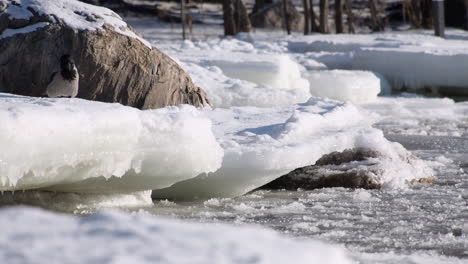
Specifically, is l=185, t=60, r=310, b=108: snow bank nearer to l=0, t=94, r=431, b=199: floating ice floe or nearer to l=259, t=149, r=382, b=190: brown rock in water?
l=0, t=94, r=431, b=199: floating ice floe

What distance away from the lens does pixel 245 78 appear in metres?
12.7

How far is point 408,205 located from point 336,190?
0.74 meters

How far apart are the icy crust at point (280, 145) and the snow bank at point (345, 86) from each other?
479cm

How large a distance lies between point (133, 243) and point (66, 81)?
16.5ft

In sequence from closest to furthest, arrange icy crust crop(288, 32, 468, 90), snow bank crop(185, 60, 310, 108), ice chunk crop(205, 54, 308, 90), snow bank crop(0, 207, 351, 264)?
snow bank crop(0, 207, 351, 264), snow bank crop(185, 60, 310, 108), ice chunk crop(205, 54, 308, 90), icy crust crop(288, 32, 468, 90)

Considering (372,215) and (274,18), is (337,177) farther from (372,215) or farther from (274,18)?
(274,18)

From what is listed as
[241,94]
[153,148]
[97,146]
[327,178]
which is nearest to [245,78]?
[241,94]

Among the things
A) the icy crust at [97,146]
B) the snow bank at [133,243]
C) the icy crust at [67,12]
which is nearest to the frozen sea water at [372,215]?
the icy crust at [97,146]

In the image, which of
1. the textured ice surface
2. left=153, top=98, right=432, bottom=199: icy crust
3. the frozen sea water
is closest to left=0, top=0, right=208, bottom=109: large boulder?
left=153, top=98, right=432, bottom=199: icy crust

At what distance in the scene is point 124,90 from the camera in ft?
26.6

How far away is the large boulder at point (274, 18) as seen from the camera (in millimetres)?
29453

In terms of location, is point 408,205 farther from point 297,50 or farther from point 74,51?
point 297,50

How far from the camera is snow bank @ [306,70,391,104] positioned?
13711mm

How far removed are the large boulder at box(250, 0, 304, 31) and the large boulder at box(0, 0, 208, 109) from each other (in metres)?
21.2
